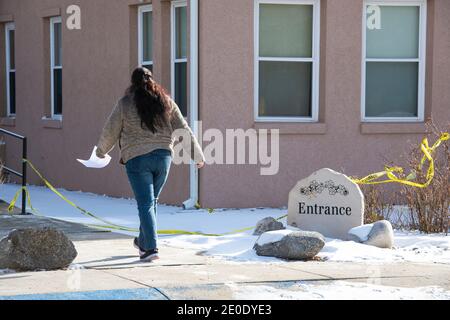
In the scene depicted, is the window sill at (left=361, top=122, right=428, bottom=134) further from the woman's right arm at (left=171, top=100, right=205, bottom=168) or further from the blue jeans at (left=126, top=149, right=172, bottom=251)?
the blue jeans at (left=126, top=149, right=172, bottom=251)

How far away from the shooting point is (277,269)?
8.66m

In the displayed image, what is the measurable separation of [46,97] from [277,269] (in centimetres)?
934

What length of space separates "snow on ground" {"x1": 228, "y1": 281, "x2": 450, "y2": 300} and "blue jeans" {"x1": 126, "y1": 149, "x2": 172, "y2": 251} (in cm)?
133

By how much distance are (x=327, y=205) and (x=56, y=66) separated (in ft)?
25.7

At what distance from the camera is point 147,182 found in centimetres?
887

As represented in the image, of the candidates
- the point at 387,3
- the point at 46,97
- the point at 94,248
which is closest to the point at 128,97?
the point at 94,248

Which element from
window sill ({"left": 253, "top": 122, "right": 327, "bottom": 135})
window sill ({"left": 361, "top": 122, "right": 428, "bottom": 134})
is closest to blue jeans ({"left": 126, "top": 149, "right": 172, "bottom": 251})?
window sill ({"left": 253, "top": 122, "right": 327, "bottom": 135})

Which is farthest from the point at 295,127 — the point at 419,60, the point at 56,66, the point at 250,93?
the point at 56,66

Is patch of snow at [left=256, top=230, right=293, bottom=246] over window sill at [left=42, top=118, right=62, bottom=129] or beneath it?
beneath

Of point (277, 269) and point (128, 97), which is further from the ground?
point (128, 97)

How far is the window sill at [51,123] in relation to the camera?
53.9 feet

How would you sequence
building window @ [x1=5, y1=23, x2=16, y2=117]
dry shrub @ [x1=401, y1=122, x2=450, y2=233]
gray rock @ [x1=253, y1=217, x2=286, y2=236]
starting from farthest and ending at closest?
building window @ [x1=5, y1=23, x2=16, y2=117]
dry shrub @ [x1=401, y1=122, x2=450, y2=233]
gray rock @ [x1=253, y1=217, x2=286, y2=236]

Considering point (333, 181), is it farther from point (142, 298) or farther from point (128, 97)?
point (142, 298)

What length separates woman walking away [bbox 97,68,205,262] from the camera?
8844 millimetres
